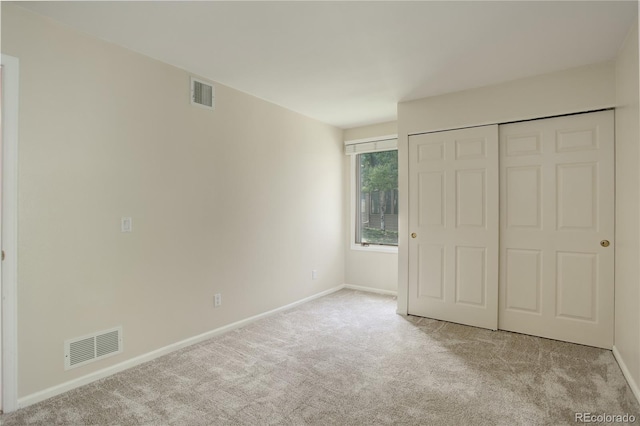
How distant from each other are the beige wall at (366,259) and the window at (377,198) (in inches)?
5.6

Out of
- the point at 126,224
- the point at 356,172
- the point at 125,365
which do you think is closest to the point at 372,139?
the point at 356,172

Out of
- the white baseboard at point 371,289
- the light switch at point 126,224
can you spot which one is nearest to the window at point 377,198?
the white baseboard at point 371,289

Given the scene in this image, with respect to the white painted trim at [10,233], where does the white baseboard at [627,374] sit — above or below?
below

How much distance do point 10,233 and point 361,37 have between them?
8.60 ft

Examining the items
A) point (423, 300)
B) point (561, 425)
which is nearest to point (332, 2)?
point (561, 425)

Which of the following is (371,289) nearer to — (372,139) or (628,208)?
(372,139)

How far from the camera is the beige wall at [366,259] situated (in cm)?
488

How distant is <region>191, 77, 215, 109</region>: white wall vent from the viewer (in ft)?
10.3

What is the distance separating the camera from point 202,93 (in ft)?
10.5

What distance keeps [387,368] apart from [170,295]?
190 cm

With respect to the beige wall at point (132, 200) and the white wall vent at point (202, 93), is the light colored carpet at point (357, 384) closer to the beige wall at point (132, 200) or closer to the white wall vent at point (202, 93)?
the beige wall at point (132, 200)

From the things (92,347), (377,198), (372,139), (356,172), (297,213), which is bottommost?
(92,347)

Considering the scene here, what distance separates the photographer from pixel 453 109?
363cm

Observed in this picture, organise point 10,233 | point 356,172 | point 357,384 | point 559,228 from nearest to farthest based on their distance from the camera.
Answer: point 10,233, point 357,384, point 559,228, point 356,172
